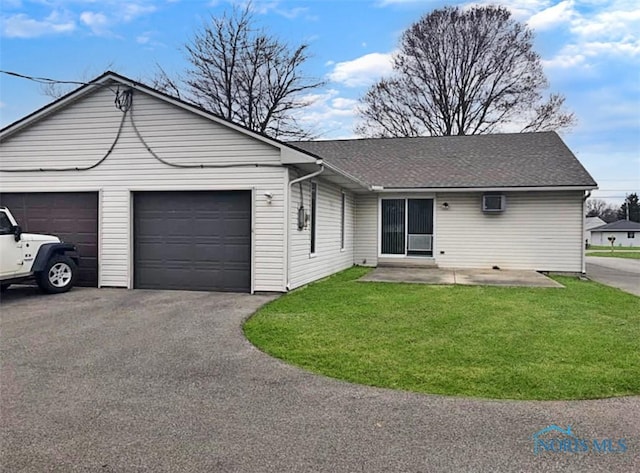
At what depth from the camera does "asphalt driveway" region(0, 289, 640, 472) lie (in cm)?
284

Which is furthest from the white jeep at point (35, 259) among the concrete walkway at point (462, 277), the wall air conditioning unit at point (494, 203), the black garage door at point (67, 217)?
the wall air conditioning unit at point (494, 203)

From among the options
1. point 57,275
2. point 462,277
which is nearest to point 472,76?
point 462,277

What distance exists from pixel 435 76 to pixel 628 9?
1715cm

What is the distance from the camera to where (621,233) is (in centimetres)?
5572

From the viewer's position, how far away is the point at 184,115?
31.0 ft

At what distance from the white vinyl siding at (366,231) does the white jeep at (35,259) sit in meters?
8.35

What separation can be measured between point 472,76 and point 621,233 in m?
41.7

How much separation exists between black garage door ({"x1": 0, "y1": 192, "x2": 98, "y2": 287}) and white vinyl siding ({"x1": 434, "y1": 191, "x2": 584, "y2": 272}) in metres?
9.48

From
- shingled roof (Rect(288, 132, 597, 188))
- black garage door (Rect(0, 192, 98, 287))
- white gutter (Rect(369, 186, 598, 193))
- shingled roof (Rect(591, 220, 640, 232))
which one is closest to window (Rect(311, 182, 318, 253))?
white gutter (Rect(369, 186, 598, 193))

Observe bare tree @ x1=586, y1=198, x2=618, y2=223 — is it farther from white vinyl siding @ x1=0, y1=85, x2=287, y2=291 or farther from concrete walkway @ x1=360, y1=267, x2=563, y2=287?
white vinyl siding @ x1=0, y1=85, x2=287, y2=291

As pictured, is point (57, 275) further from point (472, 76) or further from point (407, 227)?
point (472, 76)

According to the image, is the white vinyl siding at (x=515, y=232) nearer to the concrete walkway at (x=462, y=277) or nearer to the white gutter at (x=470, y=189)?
the white gutter at (x=470, y=189)

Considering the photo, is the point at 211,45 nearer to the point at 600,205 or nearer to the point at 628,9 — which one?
the point at 628,9

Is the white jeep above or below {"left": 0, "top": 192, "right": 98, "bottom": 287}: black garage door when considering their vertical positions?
below
